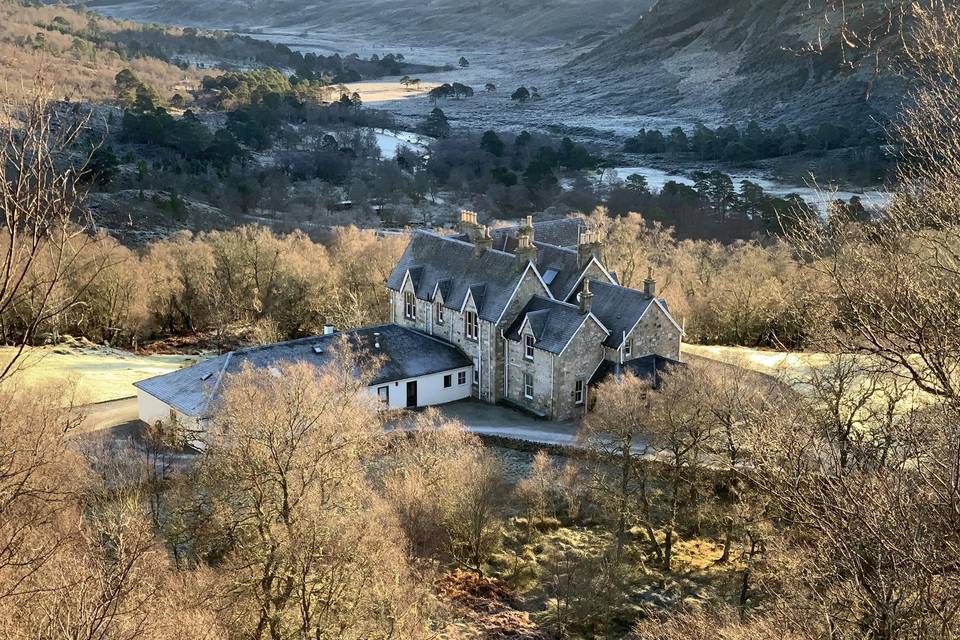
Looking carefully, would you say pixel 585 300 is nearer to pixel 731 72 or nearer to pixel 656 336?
pixel 656 336

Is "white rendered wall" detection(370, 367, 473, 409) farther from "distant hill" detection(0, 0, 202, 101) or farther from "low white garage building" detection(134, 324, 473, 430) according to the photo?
"distant hill" detection(0, 0, 202, 101)

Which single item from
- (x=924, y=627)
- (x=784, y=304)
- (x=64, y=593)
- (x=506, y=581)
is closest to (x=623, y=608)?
(x=506, y=581)

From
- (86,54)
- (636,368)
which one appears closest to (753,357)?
(636,368)

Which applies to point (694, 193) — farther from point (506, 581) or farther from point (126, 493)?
point (126, 493)

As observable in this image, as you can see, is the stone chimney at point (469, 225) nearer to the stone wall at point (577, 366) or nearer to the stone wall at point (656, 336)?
the stone wall at point (577, 366)

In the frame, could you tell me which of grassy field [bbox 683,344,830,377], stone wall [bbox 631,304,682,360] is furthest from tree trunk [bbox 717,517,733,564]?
grassy field [bbox 683,344,830,377]

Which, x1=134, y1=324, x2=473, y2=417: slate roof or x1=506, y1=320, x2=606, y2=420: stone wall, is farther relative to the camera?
x1=506, y1=320, x2=606, y2=420: stone wall

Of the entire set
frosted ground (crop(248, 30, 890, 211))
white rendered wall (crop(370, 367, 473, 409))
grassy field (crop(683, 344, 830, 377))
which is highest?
frosted ground (crop(248, 30, 890, 211))
